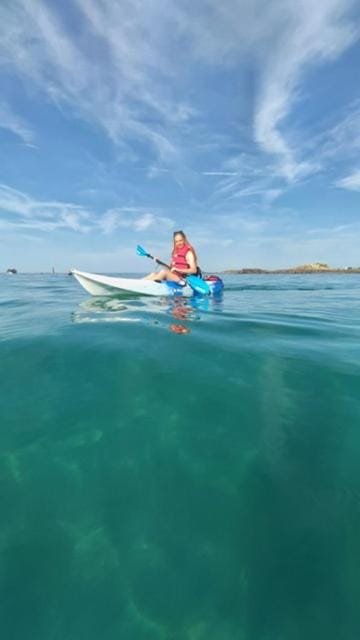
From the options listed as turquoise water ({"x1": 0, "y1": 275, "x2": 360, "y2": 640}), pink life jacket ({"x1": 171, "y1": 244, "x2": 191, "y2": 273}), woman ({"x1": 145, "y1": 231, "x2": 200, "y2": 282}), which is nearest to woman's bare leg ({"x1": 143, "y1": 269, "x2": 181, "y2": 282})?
woman ({"x1": 145, "y1": 231, "x2": 200, "y2": 282})

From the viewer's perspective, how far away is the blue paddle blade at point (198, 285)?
475 inches

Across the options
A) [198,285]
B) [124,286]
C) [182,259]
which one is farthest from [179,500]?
[182,259]

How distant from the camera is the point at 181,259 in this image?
1302cm

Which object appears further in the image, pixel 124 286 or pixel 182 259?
pixel 182 259

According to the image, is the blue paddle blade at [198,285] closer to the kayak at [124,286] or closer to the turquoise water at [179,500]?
the kayak at [124,286]

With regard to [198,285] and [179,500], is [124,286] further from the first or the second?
[179,500]

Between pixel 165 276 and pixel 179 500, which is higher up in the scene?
pixel 165 276

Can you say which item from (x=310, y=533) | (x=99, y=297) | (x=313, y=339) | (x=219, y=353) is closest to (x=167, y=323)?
(x=219, y=353)

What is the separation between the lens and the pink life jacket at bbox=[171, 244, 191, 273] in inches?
508

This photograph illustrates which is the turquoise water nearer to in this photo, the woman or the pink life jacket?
the woman

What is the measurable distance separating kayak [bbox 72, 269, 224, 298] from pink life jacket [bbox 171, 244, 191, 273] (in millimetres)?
1412

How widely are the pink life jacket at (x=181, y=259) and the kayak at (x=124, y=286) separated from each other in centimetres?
141

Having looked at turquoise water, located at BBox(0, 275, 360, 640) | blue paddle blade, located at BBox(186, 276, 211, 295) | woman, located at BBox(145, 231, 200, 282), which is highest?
woman, located at BBox(145, 231, 200, 282)

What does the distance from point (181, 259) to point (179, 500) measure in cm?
1145
